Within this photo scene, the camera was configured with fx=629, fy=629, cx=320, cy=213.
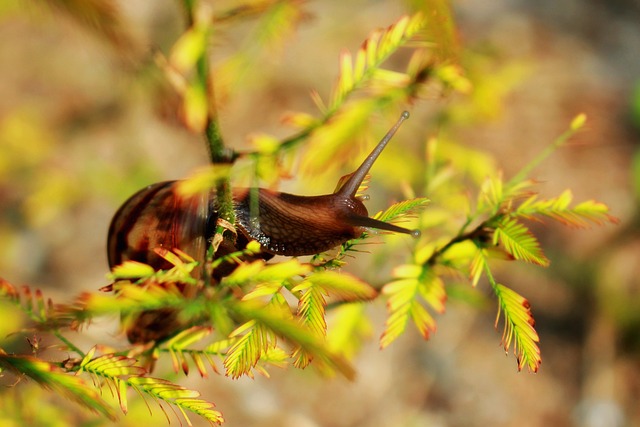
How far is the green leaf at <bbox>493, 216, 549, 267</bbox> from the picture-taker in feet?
3.33

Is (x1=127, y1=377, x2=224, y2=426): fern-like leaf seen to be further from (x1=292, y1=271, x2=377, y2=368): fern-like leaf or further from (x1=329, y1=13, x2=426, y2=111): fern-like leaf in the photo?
(x1=329, y1=13, x2=426, y2=111): fern-like leaf

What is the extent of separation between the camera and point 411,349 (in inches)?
116

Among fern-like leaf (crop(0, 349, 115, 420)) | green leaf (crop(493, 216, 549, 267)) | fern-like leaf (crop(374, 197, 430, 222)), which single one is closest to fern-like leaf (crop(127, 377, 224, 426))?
fern-like leaf (crop(0, 349, 115, 420))

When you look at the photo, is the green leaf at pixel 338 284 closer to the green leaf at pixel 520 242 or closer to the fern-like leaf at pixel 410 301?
the fern-like leaf at pixel 410 301

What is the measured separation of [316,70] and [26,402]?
2.72 metres

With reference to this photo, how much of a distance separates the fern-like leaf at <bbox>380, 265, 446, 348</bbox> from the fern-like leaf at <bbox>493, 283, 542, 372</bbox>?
0.11 metres

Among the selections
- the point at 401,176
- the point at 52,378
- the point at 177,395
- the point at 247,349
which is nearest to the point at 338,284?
the point at 247,349

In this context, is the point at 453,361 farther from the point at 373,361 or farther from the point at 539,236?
the point at 539,236

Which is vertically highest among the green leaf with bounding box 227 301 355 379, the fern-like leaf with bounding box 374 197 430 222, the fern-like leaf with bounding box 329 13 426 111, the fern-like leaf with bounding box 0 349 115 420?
the fern-like leaf with bounding box 329 13 426 111

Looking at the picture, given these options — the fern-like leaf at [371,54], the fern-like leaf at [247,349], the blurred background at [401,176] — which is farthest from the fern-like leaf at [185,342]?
the blurred background at [401,176]

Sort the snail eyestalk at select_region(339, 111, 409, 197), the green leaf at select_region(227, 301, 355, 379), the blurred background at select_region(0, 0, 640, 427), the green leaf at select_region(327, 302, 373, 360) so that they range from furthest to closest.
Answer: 1. the blurred background at select_region(0, 0, 640, 427)
2. the green leaf at select_region(327, 302, 373, 360)
3. the snail eyestalk at select_region(339, 111, 409, 197)
4. the green leaf at select_region(227, 301, 355, 379)

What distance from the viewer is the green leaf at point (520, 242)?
102cm

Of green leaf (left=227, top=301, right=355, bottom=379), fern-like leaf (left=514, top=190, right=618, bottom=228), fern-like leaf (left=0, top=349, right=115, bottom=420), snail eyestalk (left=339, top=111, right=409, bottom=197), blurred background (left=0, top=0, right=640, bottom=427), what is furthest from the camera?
blurred background (left=0, top=0, right=640, bottom=427)

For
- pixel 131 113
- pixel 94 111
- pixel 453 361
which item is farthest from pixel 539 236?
pixel 94 111
